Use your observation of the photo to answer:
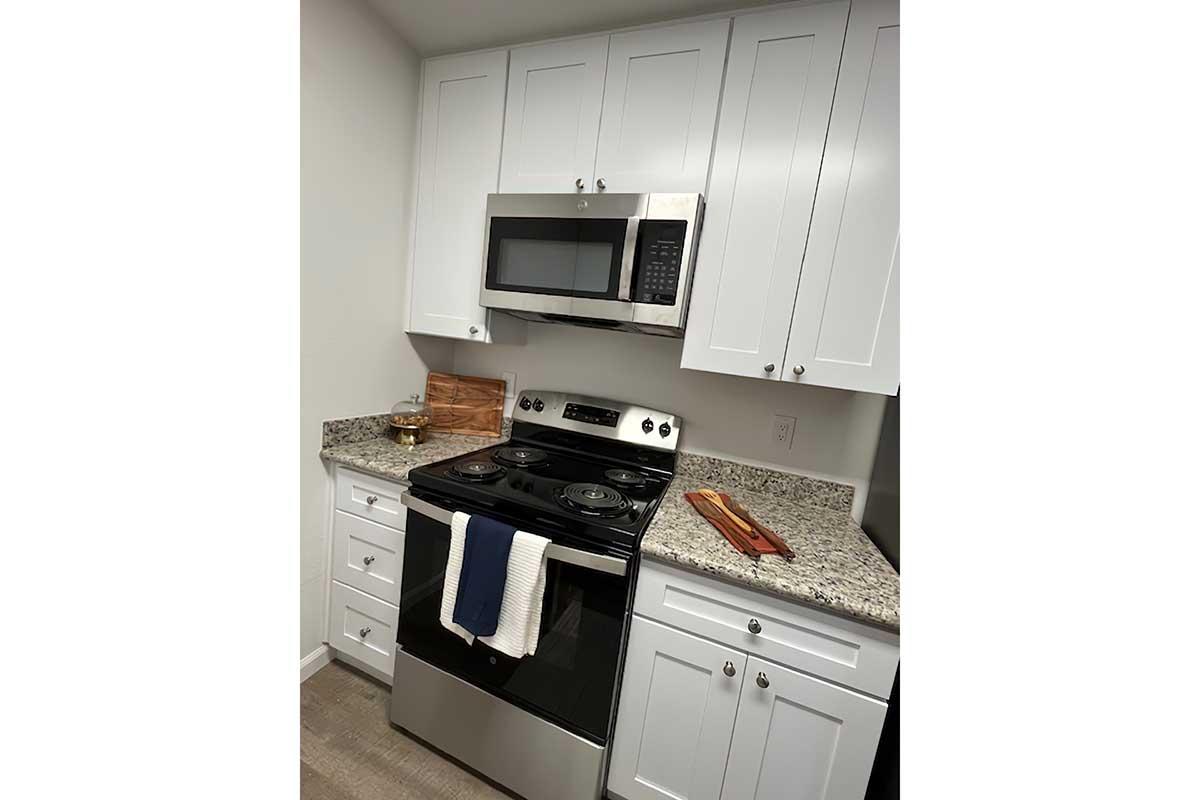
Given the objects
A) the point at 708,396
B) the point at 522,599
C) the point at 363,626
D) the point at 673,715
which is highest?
the point at 708,396

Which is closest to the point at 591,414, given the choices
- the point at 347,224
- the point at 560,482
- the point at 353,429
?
the point at 560,482

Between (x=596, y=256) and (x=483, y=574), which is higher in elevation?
(x=596, y=256)

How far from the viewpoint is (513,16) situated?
4.79ft

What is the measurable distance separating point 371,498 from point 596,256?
1163 millimetres

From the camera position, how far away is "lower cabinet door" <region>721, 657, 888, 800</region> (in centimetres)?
104

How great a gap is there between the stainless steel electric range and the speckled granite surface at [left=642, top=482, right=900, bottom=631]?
96 mm

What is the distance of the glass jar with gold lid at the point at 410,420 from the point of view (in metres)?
1.76

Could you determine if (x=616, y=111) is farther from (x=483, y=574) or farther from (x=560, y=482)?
(x=483, y=574)

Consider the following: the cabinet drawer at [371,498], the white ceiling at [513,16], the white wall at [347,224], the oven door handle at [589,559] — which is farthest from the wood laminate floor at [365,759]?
the white ceiling at [513,16]

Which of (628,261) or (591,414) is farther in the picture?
(591,414)

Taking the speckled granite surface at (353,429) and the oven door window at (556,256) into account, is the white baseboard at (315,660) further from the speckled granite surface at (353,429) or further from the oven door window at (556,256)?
the oven door window at (556,256)

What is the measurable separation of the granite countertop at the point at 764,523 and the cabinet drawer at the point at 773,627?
0.03 meters
